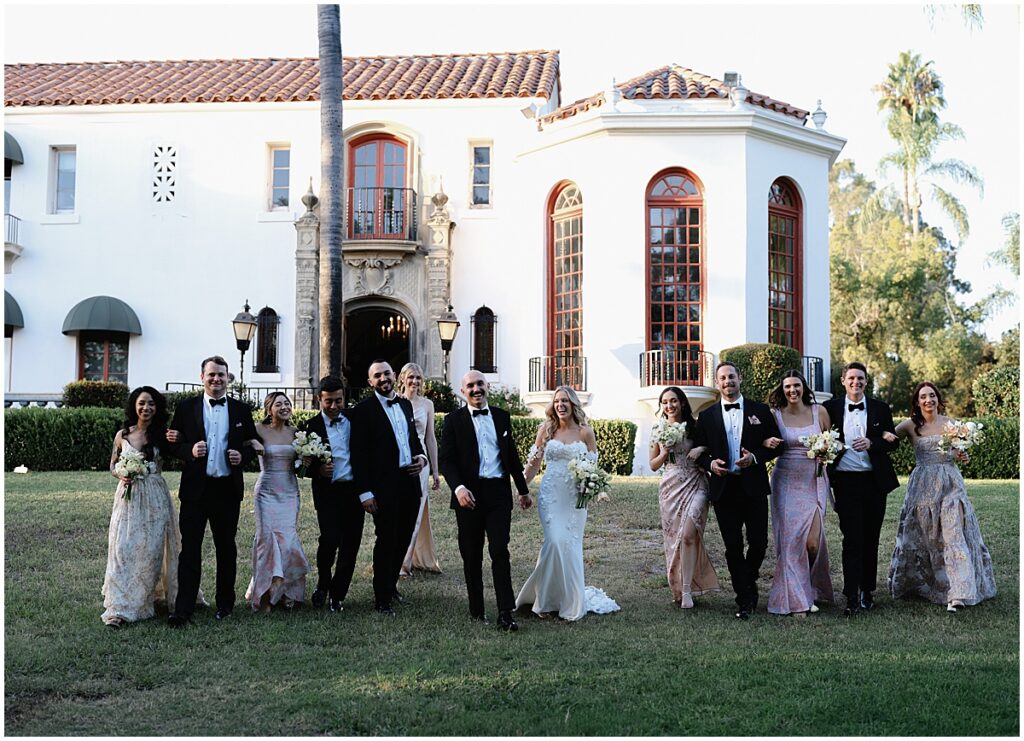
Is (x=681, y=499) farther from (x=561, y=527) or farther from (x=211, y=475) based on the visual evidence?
(x=211, y=475)

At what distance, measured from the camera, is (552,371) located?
21484 millimetres

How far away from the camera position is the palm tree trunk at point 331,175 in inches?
597

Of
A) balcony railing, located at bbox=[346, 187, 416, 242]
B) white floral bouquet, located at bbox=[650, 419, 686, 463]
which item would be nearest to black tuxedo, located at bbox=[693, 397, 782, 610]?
white floral bouquet, located at bbox=[650, 419, 686, 463]

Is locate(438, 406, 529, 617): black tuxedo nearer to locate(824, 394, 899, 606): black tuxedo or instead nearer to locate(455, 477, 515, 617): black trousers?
locate(455, 477, 515, 617): black trousers

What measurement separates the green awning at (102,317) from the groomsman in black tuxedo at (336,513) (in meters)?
16.4

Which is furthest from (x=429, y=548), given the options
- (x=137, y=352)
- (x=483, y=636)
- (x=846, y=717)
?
(x=137, y=352)

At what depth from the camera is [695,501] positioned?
8.66m

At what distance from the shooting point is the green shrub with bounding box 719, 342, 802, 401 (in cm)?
1894

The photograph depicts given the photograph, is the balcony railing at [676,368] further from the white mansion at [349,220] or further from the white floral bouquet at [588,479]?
the white floral bouquet at [588,479]

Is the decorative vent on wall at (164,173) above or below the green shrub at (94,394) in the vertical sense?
above

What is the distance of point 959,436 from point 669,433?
91.1 inches

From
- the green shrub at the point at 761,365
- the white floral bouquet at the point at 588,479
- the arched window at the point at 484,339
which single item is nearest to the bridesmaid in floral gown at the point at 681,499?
the white floral bouquet at the point at 588,479

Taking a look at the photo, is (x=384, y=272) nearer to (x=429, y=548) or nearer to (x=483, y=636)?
(x=429, y=548)

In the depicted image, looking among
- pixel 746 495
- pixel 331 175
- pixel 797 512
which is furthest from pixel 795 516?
pixel 331 175
